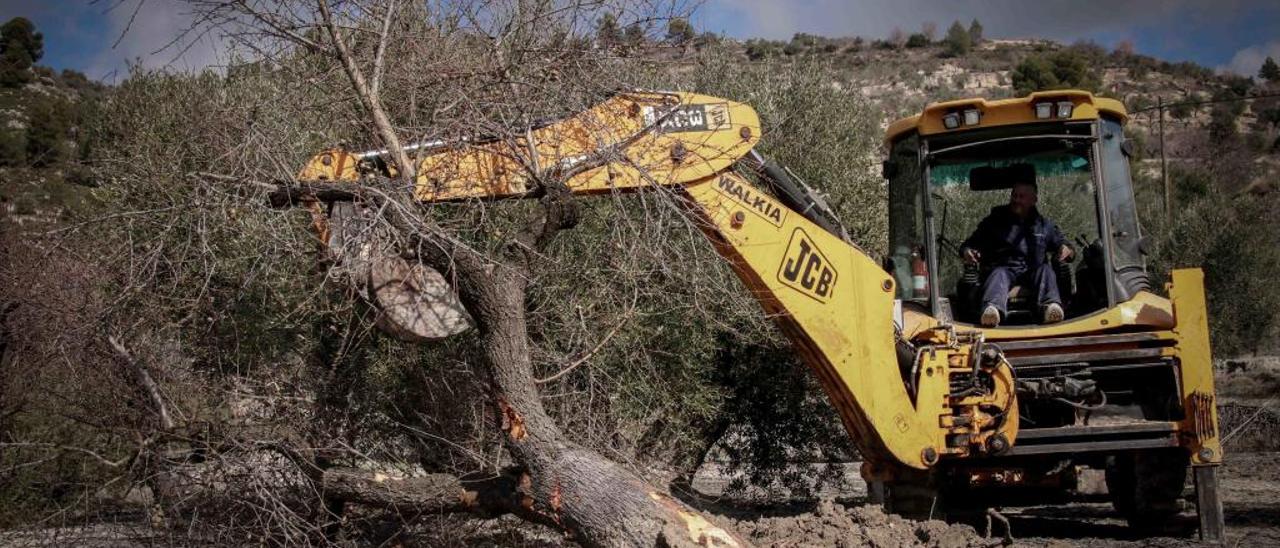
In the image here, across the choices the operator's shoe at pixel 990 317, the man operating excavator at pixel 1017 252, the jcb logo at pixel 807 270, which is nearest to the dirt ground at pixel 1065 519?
Answer: the jcb logo at pixel 807 270

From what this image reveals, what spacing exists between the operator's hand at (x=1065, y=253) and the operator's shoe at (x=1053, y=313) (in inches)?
14.8

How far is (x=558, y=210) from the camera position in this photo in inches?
261

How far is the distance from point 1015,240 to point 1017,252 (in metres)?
0.08

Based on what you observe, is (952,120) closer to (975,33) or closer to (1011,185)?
(1011,185)

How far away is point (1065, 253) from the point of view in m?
8.22

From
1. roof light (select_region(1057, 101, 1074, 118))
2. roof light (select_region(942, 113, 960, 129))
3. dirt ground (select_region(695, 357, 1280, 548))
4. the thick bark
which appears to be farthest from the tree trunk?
roof light (select_region(1057, 101, 1074, 118))

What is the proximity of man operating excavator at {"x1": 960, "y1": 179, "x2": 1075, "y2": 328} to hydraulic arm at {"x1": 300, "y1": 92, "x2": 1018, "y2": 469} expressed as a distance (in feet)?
1.75

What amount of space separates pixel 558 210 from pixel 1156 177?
3572 centimetres

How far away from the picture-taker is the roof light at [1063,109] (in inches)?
324

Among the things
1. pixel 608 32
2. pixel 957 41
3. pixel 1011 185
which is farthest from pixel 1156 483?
pixel 957 41

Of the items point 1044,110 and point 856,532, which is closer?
point 856,532

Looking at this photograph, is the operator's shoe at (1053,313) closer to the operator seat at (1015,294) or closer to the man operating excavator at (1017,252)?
the man operating excavator at (1017,252)

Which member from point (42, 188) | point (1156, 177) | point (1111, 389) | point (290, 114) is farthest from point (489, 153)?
point (1156, 177)

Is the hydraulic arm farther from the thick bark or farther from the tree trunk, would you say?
the tree trunk
